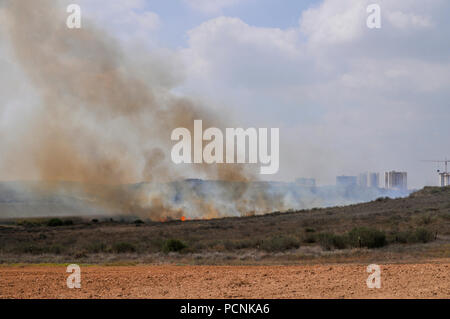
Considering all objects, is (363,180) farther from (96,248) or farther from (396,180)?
(96,248)

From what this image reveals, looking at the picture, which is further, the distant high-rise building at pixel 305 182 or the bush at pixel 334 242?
the distant high-rise building at pixel 305 182

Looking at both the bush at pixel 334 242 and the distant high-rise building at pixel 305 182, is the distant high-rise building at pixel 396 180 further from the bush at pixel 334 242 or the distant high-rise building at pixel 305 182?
the bush at pixel 334 242

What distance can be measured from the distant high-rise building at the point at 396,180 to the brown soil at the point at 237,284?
127m

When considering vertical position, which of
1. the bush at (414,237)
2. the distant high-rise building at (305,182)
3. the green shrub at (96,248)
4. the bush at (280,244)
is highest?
the distant high-rise building at (305,182)

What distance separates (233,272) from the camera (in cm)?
1595

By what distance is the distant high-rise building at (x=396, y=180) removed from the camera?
136 m

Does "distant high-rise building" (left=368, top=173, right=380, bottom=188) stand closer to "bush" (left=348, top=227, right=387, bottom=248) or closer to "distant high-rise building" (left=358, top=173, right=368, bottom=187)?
"distant high-rise building" (left=358, top=173, right=368, bottom=187)

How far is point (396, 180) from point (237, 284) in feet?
436

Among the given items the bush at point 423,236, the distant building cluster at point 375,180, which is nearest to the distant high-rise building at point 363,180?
the distant building cluster at point 375,180

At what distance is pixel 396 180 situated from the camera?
13700 cm

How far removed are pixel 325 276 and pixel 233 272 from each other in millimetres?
3156

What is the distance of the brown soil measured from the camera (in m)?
11.8
